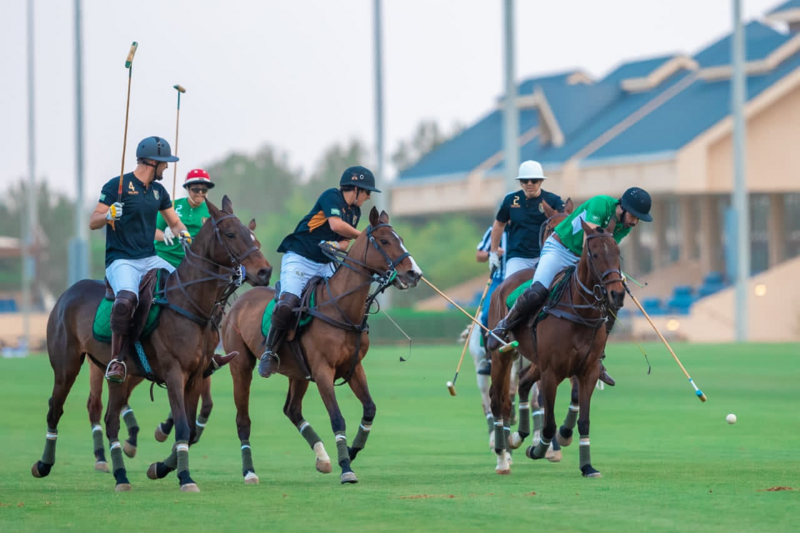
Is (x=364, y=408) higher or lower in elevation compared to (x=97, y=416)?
higher

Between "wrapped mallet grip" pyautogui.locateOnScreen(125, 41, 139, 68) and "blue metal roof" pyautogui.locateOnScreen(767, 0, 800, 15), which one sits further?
"blue metal roof" pyautogui.locateOnScreen(767, 0, 800, 15)

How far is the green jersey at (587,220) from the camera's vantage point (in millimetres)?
14047

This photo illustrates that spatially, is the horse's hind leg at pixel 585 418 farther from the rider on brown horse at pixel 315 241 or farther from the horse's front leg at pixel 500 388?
the rider on brown horse at pixel 315 241

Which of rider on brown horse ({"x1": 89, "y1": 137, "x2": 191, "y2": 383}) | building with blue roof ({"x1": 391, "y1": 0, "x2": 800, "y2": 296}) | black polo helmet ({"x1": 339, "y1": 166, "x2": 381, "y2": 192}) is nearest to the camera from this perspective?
rider on brown horse ({"x1": 89, "y1": 137, "x2": 191, "y2": 383})

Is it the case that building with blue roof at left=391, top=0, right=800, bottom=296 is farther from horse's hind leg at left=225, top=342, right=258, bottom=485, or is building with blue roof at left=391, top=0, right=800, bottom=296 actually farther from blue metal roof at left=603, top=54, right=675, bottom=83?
horse's hind leg at left=225, top=342, right=258, bottom=485

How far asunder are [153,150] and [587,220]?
419 cm

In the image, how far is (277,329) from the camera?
14633mm

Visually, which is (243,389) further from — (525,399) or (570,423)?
(570,423)

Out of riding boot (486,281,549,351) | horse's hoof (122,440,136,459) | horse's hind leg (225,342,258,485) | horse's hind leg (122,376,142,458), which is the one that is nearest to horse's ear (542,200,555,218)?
riding boot (486,281,549,351)

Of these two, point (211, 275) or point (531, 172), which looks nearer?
point (211, 275)

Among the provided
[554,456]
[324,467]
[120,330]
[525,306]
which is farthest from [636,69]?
[120,330]

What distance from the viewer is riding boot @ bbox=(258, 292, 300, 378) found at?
575 inches

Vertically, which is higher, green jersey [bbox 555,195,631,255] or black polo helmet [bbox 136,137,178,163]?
black polo helmet [bbox 136,137,178,163]

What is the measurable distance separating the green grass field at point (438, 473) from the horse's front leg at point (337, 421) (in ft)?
0.62
